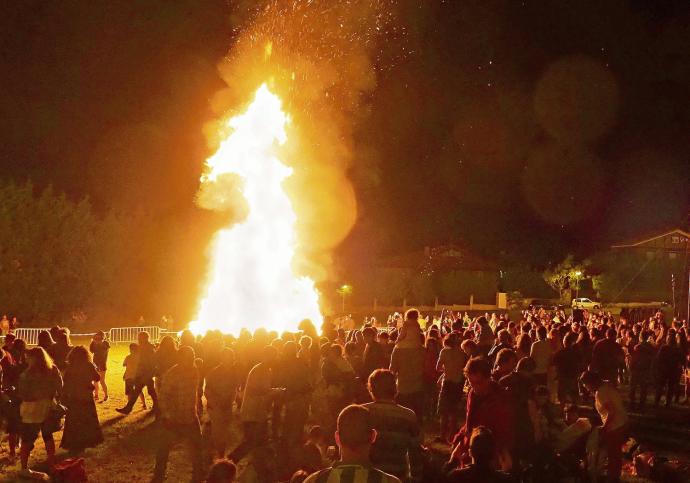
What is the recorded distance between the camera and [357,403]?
904cm

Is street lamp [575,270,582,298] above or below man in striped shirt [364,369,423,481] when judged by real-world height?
above

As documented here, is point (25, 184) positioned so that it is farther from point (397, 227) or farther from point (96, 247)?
point (397, 227)

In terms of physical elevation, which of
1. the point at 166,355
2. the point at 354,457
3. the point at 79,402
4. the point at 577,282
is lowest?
the point at 79,402

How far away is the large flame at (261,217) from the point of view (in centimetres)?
2219

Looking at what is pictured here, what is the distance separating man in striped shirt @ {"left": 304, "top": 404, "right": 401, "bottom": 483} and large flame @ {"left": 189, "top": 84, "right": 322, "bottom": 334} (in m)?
18.4

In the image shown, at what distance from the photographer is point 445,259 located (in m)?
59.5

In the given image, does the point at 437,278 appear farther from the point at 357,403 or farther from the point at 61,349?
the point at 357,403

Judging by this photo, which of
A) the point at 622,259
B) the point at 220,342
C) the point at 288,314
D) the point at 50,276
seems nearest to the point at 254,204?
the point at 288,314

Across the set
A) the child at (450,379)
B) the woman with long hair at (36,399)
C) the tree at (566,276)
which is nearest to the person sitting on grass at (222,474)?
the woman with long hair at (36,399)

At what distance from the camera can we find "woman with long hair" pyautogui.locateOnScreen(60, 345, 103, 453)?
8859 millimetres

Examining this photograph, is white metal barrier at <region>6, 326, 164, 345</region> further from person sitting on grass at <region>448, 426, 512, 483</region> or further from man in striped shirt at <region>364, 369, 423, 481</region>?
person sitting on grass at <region>448, 426, 512, 483</region>

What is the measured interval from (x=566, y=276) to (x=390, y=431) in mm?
57250

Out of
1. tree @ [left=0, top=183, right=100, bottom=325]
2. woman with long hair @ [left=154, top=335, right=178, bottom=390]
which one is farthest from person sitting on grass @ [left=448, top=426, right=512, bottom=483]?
tree @ [left=0, top=183, right=100, bottom=325]

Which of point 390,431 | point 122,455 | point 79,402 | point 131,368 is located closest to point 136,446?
point 122,455
